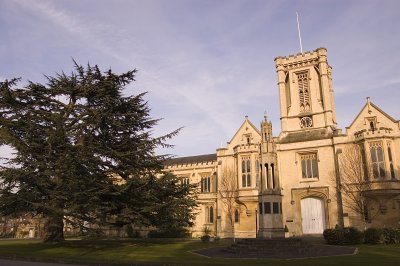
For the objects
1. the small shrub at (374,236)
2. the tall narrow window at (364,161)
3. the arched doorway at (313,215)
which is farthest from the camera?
the arched doorway at (313,215)

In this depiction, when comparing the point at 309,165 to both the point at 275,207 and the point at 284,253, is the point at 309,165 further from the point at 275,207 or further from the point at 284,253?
the point at 284,253

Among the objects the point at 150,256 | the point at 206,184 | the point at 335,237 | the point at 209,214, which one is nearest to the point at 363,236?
the point at 335,237

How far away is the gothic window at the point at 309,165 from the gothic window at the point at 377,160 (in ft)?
17.8

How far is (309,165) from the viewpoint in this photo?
3547 cm

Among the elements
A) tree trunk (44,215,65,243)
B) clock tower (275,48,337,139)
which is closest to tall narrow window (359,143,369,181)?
clock tower (275,48,337,139)

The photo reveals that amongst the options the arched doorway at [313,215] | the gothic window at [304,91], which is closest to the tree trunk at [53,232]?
the arched doorway at [313,215]

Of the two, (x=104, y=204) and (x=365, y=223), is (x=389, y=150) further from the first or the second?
(x=104, y=204)

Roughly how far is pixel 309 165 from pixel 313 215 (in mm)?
4965

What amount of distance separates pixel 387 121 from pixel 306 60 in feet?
36.9

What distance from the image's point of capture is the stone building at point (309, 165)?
31.2 m

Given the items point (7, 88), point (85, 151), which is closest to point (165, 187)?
point (85, 151)

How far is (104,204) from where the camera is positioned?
20750mm

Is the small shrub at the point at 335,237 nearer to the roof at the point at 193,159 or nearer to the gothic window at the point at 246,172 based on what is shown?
the gothic window at the point at 246,172

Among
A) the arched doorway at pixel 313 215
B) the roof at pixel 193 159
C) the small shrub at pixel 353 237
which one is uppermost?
the roof at pixel 193 159
